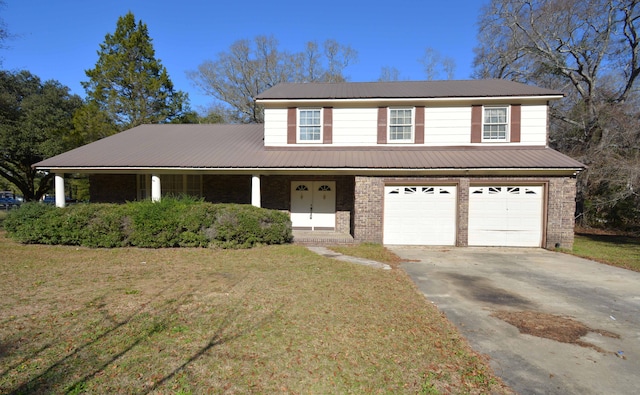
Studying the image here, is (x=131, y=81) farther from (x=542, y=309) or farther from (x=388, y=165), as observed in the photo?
(x=542, y=309)

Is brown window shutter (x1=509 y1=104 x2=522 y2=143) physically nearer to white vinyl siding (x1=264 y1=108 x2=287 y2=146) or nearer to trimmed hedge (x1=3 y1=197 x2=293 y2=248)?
white vinyl siding (x1=264 y1=108 x2=287 y2=146)

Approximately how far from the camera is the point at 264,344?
3.91 metres

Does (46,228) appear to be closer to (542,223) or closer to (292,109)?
(292,109)

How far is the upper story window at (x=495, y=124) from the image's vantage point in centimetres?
1251

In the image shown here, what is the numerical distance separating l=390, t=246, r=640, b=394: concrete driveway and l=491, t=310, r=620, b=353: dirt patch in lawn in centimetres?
3

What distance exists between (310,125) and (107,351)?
35.6 ft

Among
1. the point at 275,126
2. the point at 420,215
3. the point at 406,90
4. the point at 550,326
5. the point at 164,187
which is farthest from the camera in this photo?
the point at 164,187

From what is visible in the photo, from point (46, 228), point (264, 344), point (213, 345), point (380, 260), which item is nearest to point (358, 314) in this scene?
point (264, 344)

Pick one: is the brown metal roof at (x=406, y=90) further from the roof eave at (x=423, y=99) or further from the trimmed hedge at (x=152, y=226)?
the trimmed hedge at (x=152, y=226)

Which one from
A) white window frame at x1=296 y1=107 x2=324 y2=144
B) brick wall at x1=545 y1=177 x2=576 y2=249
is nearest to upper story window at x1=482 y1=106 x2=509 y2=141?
brick wall at x1=545 y1=177 x2=576 y2=249

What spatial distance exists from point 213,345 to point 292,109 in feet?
35.4

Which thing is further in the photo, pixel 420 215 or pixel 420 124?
pixel 420 124

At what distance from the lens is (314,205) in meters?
13.9

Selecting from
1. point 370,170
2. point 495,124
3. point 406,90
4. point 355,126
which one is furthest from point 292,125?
point 495,124
